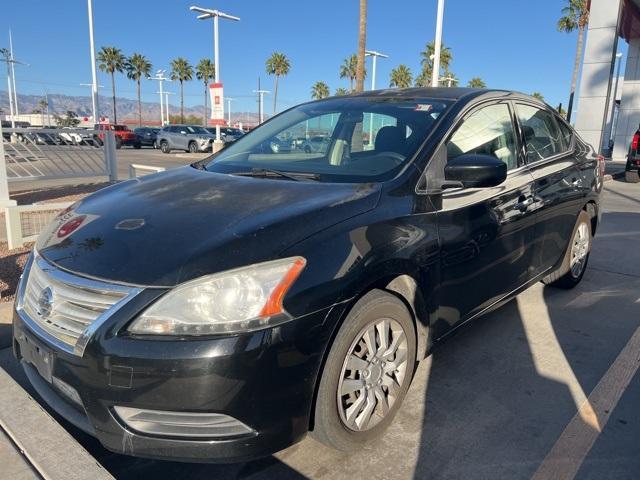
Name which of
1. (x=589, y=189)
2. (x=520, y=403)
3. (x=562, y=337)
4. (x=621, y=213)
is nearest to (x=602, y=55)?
(x=621, y=213)

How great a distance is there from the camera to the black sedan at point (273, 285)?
1908 millimetres

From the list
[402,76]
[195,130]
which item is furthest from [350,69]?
[195,130]

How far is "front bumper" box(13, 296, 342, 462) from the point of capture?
6.14 feet

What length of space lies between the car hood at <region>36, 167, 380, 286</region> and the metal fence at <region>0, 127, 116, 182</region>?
7.55 meters

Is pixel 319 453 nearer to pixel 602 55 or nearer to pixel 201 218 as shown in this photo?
pixel 201 218

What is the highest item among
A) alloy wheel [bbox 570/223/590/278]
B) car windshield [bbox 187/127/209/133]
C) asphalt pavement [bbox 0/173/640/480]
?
car windshield [bbox 187/127/209/133]

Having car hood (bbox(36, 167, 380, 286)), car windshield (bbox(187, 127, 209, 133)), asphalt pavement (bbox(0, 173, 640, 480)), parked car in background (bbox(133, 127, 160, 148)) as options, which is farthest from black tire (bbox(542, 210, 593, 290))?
parked car in background (bbox(133, 127, 160, 148))

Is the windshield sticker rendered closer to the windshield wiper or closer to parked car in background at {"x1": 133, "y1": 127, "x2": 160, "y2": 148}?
the windshield wiper

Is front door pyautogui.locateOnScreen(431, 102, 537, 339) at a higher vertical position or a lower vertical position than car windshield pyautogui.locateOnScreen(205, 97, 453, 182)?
lower

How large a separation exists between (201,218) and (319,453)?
122 cm

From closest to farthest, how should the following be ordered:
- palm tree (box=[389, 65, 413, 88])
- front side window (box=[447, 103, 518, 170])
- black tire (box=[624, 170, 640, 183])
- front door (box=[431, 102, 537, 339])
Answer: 1. front door (box=[431, 102, 537, 339])
2. front side window (box=[447, 103, 518, 170])
3. black tire (box=[624, 170, 640, 183])
4. palm tree (box=[389, 65, 413, 88])

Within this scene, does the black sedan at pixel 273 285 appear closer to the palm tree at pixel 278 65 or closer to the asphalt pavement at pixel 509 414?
the asphalt pavement at pixel 509 414

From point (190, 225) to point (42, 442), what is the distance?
3.35 feet

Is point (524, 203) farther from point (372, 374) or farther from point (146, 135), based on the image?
point (146, 135)
